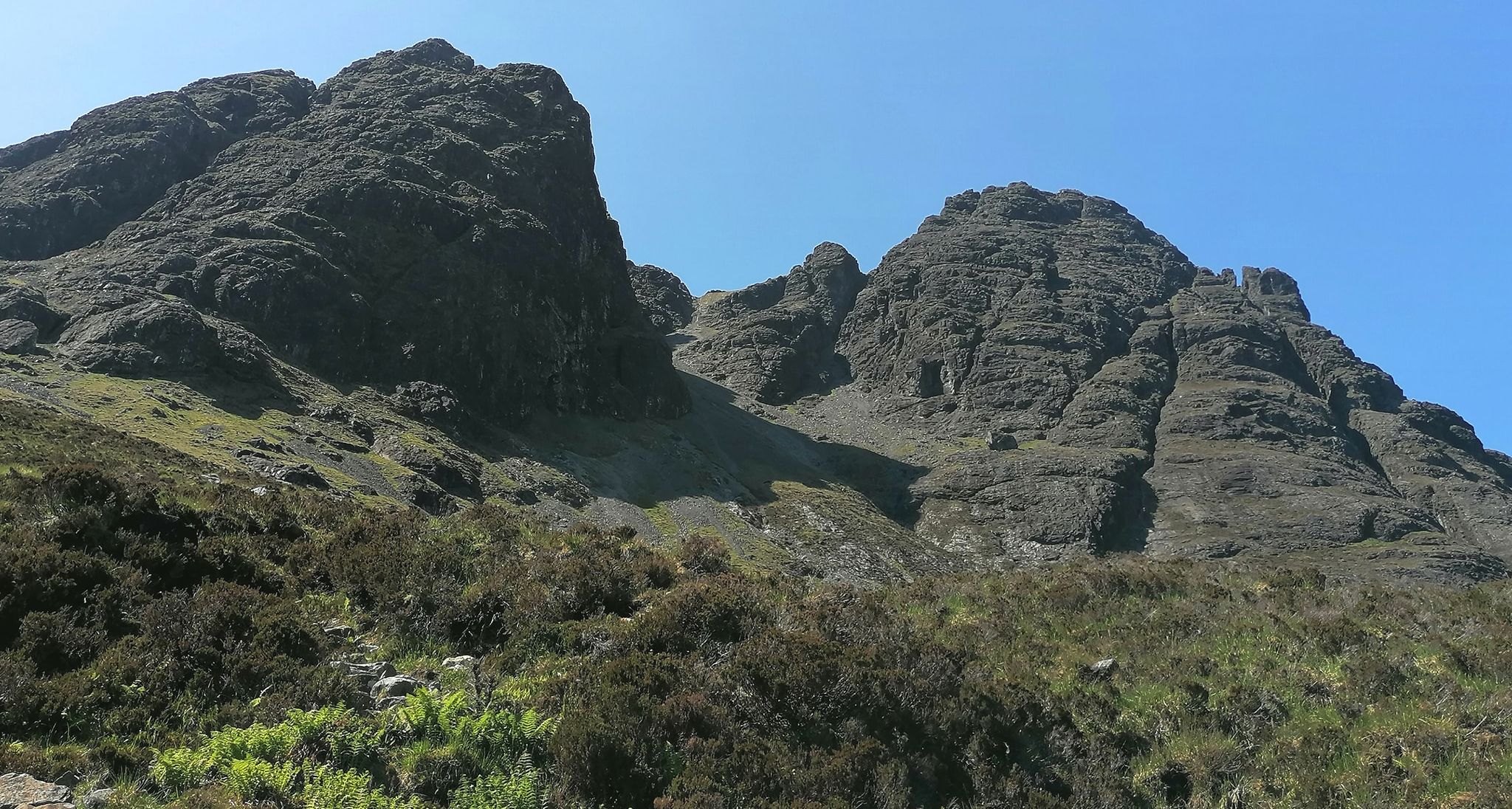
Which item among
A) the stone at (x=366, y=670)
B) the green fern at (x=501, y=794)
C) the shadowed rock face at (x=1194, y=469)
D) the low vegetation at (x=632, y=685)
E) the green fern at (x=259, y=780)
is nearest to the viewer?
the green fern at (x=259, y=780)

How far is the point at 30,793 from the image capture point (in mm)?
6633

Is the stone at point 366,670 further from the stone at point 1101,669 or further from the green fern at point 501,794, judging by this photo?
the stone at point 1101,669

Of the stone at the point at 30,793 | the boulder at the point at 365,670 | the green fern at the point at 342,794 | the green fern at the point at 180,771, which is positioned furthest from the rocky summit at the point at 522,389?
the green fern at the point at 342,794

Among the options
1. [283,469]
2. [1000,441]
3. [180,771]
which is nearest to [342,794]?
[180,771]

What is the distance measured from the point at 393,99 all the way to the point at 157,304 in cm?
9118

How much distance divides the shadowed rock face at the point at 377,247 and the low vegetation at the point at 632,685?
10026 centimetres

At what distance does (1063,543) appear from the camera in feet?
452

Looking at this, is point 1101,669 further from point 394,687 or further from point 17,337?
point 17,337

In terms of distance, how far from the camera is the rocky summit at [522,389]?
9744 cm

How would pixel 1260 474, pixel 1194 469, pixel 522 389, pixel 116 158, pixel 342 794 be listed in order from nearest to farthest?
pixel 342 794, pixel 522 389, pixel 116 158, pixel 1260 474, pixel 1194 469

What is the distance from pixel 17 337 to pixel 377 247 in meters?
52.1

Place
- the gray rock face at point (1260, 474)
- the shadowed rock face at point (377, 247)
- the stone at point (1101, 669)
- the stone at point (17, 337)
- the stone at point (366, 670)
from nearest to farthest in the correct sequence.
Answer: the stone at point (366, 670) < the stone at point (1101, 669) < the stone at point (17, 337) < the shadowed rock face at point (377, 247) < the gray rock face at point (1260, 474)

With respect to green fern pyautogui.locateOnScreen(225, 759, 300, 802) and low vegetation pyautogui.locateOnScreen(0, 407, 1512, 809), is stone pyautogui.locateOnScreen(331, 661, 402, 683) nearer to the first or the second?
low vegetation pyautogui.locateOnScreen(0, 407, 1512, 809)

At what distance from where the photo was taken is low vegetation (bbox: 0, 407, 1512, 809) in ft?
26.5
